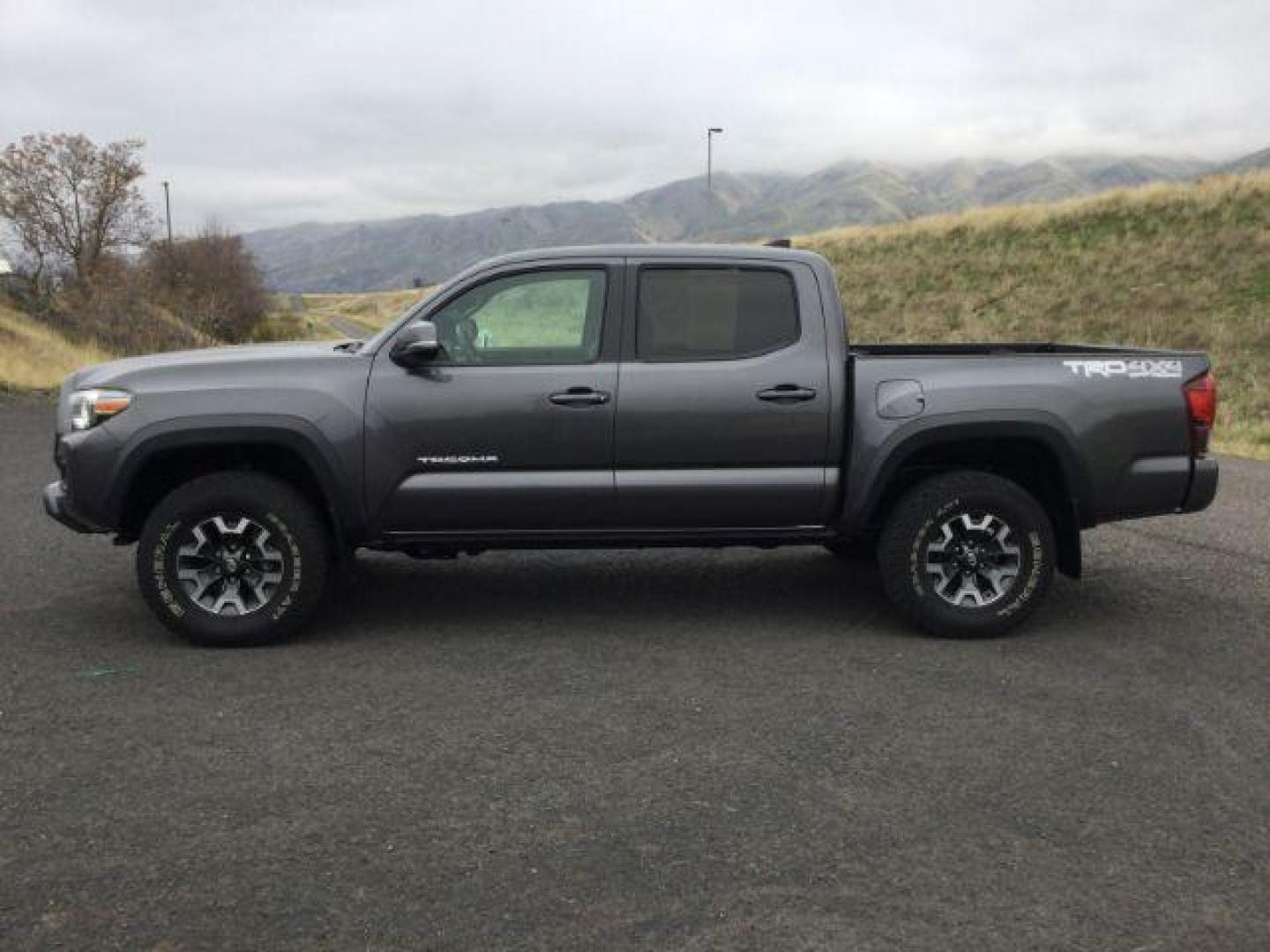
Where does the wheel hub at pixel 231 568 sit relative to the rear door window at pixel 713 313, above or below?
below

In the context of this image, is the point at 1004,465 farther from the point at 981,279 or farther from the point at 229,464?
the point at 981,279

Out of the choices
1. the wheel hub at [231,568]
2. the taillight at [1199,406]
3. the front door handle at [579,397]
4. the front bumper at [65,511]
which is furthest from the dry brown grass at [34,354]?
the taillight at [1199,406]

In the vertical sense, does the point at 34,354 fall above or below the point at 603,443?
below

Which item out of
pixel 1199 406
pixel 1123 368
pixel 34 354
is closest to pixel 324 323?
pixel 34 354

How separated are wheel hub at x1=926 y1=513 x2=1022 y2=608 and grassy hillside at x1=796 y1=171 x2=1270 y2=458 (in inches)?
668

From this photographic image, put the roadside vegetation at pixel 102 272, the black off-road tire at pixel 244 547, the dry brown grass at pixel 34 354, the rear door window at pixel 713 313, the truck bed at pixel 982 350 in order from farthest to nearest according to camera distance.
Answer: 1. the roadside vegetation at pixel 102 272
2. the dry brown grass at pixel 34 354
3. the truck bed at pixel 982 350
4. the rear door window at pixel 713 313
5. the black off-road tire at pixel 244 547

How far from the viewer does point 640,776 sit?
386 centimetres

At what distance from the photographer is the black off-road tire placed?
525 cm

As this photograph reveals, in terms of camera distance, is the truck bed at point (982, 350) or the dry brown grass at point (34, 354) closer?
the truck bed at point (982, 350)

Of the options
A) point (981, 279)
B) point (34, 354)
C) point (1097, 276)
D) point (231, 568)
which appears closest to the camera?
point (231, 568)

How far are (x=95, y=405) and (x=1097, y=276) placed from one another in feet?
96.7

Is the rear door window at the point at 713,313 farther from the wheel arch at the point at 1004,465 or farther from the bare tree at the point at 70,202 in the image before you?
the bare tree at the point at 70,202

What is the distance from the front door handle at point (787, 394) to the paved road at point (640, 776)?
1175 millimetres

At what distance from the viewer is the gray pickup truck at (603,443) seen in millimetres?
5281
